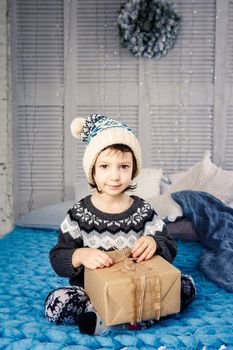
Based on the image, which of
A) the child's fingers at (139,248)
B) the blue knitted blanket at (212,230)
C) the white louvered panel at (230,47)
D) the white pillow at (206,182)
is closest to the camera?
the child's fingers at (139,248)

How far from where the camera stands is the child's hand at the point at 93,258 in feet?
4.37

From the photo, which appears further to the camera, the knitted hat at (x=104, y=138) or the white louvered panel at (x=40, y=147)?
the white louvered panel at (x=40, y=147)

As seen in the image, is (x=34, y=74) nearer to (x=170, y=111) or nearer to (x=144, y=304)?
(x=170, y=111)

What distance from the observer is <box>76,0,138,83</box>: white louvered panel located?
343 cm

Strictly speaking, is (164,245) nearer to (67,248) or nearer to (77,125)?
(67,248)

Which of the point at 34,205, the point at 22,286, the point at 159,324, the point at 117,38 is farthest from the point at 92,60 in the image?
the point at 159,324

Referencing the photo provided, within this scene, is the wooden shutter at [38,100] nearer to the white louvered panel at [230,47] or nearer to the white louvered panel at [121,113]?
the white louvered panel at [121,113]

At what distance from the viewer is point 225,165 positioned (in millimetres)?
3518

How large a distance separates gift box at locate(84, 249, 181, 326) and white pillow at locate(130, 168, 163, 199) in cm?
154

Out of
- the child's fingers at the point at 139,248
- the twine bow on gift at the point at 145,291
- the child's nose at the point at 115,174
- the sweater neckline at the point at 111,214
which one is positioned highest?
the child's nose at the point at 115,174

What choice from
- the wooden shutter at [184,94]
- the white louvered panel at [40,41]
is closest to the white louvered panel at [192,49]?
the wooden shutter at [184,94]

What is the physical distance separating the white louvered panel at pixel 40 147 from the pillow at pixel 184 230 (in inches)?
52.6

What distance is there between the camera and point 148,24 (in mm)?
3285

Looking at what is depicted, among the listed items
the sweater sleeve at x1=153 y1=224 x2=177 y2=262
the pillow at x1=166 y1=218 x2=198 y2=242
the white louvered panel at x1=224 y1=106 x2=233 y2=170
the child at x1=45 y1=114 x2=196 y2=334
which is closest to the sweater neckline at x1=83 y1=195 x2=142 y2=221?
the child at x1=45 y1=114 x2=196 y2=334
